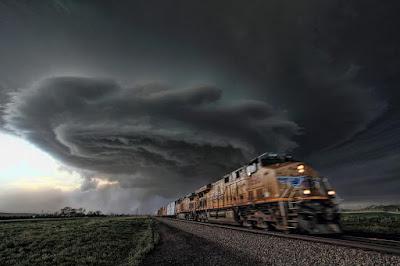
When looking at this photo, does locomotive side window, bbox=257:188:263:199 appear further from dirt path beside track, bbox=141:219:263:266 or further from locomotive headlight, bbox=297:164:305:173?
dirt path beside track, bbox=141:219:263:266

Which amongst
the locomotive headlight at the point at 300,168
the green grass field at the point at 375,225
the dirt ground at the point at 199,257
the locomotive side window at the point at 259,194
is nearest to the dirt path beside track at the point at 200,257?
the dirt ground at the point at 199,257

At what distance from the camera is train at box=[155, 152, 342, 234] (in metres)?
10.4

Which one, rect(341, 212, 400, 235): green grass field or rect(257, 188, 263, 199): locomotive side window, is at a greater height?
rect(257, 188, 263, 199): locomotive side window

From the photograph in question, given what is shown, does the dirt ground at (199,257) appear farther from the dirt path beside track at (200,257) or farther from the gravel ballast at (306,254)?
the gravel ballast at (306,254)

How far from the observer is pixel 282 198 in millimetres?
11289

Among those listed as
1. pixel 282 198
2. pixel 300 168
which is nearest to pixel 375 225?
pixel 300 168

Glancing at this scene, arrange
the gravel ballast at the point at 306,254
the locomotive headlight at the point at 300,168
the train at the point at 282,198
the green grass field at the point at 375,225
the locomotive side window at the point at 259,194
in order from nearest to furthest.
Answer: the gravel ballast at the point at 306,254 → the train at the point at 282,198 → the locomotive headlight at the point at 300,168 → the locomotive side window at the point at 259,194 → the green grass field at the point at 375,225

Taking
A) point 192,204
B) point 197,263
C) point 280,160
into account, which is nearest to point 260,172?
point 280,160

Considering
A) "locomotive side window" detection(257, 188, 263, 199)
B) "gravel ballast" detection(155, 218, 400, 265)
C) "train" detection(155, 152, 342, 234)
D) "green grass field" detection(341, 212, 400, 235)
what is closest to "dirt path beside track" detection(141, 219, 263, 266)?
"gravel ballast" detection(155, 218, 400, 265)

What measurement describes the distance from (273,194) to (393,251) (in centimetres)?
585

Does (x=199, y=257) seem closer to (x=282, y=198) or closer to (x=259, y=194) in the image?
(x=282, y=198)

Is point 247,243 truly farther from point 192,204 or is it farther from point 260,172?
point 192,204

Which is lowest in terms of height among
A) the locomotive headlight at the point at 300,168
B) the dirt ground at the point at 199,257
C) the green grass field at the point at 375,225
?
the green grass field at the point at 375,225

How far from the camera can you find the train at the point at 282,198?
Result: 34.0 ft
